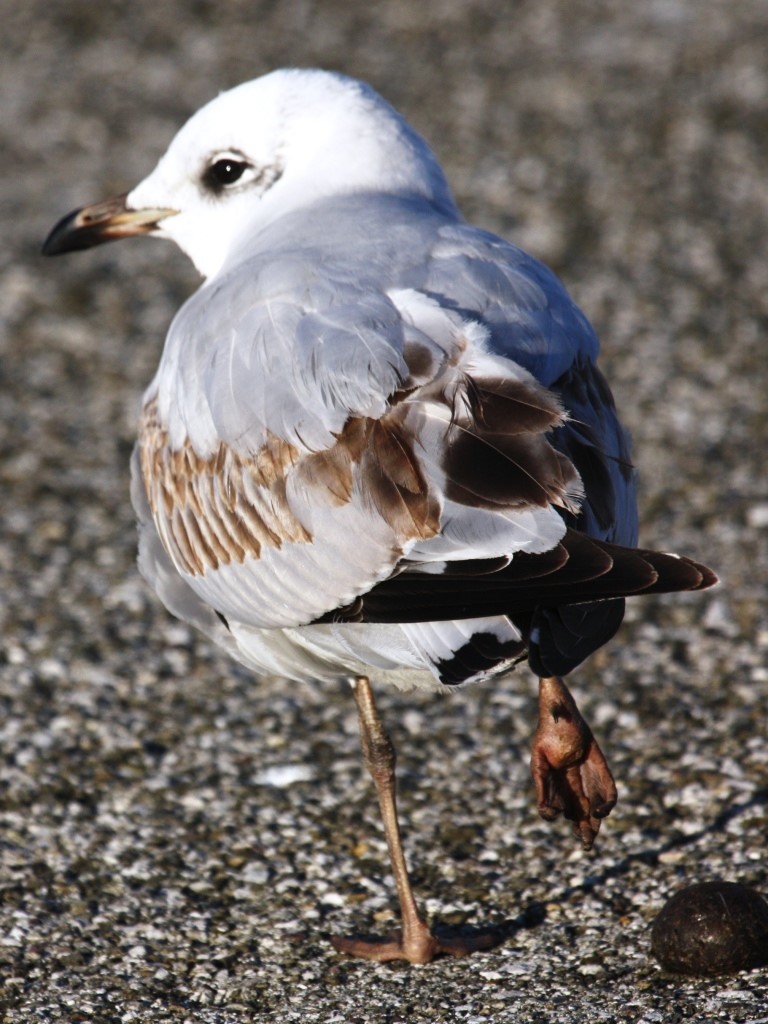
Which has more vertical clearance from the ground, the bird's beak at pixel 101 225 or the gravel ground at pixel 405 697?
the bird's beak at pixel 101 225

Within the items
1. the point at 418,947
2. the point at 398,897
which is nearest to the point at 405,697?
the point at 398,897

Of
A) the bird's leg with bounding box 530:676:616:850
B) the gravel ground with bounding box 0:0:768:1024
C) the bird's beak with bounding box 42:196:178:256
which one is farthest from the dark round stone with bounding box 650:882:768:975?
the bird's beak with bounding box 42:196:178:256

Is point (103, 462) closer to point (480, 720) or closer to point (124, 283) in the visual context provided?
point (124, 283)

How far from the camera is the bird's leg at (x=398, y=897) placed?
385 cm

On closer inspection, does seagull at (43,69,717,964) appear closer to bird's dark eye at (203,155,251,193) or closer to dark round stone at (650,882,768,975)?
bird's dark eye at (203,155,251,193)

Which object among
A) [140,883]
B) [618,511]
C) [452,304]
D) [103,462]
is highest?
[452,304]

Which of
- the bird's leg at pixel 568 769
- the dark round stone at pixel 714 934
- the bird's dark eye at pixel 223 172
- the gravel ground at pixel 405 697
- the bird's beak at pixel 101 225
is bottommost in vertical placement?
the gravel ground at pixel 405 697

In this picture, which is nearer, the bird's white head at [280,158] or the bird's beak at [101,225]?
the bird's white head at [280,158]

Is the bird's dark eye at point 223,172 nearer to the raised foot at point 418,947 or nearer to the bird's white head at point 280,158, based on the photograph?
the bird's white head at point 280,158

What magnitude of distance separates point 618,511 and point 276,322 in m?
0.93

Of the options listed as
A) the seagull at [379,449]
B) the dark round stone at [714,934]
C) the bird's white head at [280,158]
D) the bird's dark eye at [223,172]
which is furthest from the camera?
the bird's dark eye at [223,172]

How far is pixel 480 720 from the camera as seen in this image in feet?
16.6

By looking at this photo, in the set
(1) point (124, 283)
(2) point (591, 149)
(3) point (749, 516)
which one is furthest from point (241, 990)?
(2) point (591, 149)

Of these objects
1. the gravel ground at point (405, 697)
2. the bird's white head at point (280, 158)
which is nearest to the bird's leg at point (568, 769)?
A: the gravel ground at point (405, 697)
